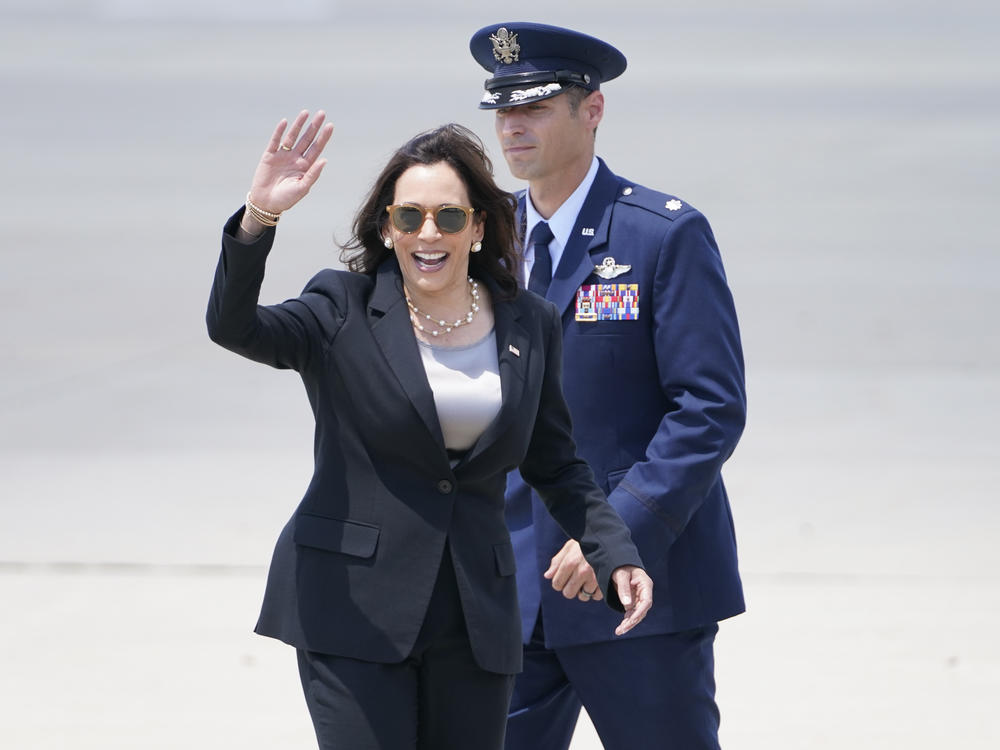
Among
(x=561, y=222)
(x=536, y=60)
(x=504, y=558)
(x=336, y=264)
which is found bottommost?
(x=336, y=264)

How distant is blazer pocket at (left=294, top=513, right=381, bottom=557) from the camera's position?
2.15 metres

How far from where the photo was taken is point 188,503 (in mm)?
5504

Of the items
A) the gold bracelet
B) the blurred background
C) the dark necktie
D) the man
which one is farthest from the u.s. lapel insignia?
the blurred background

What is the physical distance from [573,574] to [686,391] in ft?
1.13

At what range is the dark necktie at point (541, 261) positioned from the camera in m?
2.78

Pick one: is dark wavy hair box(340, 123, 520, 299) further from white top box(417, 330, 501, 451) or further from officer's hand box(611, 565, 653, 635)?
officer's hand box(611, 565, 653, 635)

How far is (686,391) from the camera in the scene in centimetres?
261

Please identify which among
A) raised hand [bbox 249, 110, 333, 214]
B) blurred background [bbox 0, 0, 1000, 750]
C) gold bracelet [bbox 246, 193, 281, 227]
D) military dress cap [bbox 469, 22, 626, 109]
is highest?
military dress cap [bbox 469, 22, 626, 109]

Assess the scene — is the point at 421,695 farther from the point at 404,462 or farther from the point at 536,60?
the point at 536,60

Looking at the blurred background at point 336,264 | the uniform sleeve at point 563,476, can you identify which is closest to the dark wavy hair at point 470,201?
the uniform sleeve at point 563,476

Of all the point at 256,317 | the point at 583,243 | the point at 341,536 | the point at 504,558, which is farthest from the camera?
the point at 583,243

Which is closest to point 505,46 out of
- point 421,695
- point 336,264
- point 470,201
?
point 470,201

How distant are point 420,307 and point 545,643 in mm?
651

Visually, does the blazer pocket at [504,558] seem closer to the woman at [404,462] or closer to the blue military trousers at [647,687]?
the woman at [404,462]
